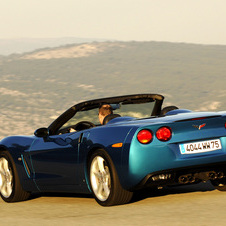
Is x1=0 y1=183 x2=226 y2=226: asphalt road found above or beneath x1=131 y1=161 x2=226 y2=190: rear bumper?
beneath

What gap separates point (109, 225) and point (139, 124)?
5.02 ft

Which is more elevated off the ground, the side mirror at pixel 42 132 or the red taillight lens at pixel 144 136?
the red taillight lens at pixel 144 136

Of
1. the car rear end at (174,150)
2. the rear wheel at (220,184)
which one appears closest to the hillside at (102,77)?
the rear wheel at (220,184)

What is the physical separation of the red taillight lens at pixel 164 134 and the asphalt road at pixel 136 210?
0.69 metres

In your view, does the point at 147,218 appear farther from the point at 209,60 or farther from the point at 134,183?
the point at 209,60

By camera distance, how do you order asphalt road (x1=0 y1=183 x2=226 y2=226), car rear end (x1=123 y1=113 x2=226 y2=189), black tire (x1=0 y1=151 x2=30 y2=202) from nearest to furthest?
asphalt road (x1=0 y1=183 x2=226 y2=226) → car rear end (x1=123 y1=113 x2=226 y2=189) → black tire (x1=0 y1=151 x2=30 y2=202)

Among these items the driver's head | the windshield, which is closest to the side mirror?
the windshield

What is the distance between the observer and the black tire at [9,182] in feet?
28.9

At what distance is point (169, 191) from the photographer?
8406 millimetres

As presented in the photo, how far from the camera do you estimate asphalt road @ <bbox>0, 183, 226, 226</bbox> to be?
19.0 feet

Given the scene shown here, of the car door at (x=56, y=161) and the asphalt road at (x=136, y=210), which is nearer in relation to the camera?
the asphalt road at (x=136, y=210)

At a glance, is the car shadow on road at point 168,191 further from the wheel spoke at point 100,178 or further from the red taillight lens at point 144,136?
the red taillight lens at point 144,136

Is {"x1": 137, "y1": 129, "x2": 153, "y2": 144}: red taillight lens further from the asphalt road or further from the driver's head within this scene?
the driver's head

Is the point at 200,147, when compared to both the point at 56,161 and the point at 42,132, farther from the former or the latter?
the point at 42,132
